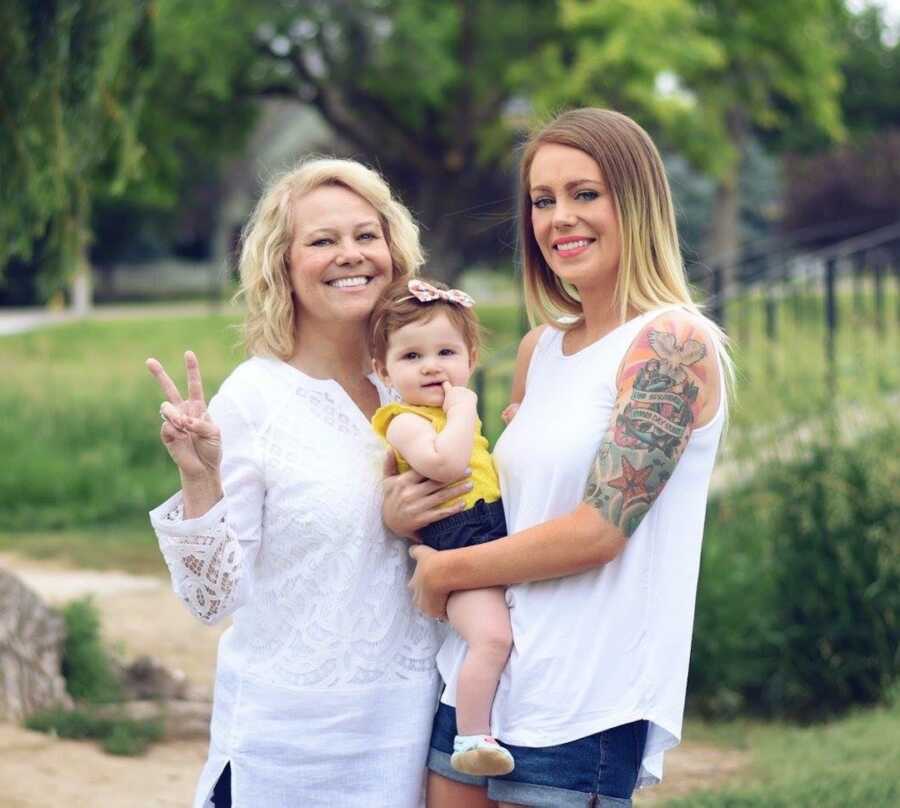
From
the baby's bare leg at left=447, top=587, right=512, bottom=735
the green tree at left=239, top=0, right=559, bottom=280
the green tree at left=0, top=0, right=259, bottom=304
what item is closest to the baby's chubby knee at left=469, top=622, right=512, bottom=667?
the baby's bare leg at left=447, top=587, right=512, bottom=735

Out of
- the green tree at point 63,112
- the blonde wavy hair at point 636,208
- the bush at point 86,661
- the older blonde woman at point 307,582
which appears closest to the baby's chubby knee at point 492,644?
the older blonde woman at point 307,582

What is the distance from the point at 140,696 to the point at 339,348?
360 centimetres

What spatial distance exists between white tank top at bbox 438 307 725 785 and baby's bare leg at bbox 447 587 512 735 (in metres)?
0.02

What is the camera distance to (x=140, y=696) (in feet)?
20.0

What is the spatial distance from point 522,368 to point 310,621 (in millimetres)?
693

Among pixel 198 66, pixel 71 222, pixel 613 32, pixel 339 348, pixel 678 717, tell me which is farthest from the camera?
pixel 198 66

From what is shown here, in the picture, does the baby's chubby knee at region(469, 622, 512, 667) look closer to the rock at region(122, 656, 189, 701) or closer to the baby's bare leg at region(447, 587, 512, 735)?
the baby's bare leg at region(447, 587, 512, 735)

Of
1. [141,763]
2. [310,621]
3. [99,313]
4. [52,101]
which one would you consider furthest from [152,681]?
[99,313]

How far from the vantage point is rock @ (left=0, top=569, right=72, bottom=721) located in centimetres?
554

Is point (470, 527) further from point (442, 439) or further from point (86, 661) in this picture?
point (86, 661)

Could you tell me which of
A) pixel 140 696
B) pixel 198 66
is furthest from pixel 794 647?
pixel 198 66

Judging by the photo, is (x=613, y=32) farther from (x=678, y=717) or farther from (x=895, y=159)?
(x=678, y=717)

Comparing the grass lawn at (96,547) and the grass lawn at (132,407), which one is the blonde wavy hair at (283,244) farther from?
the grass lawn at (96,547)

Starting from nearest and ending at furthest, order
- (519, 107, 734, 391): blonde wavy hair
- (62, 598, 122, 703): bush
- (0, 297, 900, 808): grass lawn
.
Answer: (519, 107, 734, 391): blonde wavy hair
(0, 297, 900, 808): grass lawn
(62, 598, 122, 703): bush
